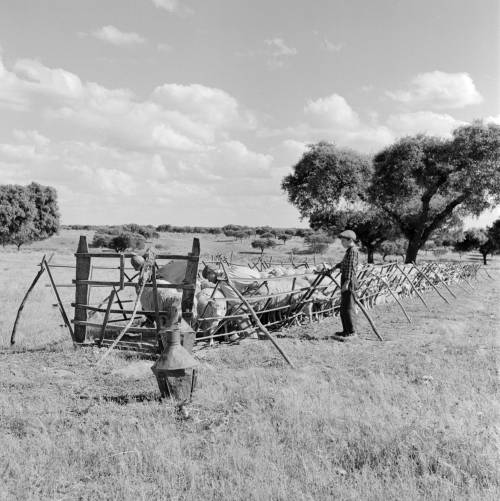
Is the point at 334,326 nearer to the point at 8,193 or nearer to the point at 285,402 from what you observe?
the point at 285,402

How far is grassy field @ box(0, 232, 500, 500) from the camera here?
13.7 ft

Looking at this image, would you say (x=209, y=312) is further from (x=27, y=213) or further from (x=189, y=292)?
(x=27, y=213)

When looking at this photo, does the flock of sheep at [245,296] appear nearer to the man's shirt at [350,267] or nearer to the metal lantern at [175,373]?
the man's shirt at [350,267]

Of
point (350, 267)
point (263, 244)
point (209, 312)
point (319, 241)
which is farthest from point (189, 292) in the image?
point (319, 241)

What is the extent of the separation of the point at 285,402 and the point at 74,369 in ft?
12.1

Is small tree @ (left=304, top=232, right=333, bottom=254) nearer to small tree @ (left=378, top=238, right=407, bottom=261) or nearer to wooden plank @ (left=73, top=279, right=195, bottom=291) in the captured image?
small tree @ (left=378, top=238, right=407, bottom=261)

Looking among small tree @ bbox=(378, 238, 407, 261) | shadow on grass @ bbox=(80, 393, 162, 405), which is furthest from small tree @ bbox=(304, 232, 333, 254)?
shadow on grass @ bbox=(80, 393, 162, 405)

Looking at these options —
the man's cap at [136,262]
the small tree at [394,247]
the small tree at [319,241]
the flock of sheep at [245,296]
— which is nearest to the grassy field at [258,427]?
the flock of sheep at [245,296]

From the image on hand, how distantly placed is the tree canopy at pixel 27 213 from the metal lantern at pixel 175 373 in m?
47.2

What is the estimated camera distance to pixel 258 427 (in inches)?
208

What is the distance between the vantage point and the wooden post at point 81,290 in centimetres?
964

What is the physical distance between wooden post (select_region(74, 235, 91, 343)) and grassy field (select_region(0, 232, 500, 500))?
0.43 metres

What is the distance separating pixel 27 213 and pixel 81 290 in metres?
45.7

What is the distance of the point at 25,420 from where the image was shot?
18.0ft
